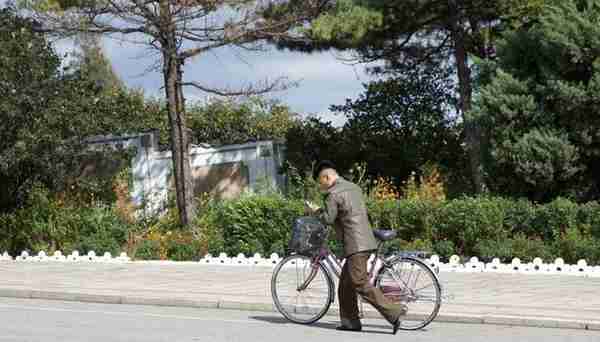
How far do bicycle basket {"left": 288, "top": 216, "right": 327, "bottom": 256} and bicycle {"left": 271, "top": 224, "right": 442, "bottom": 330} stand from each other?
64 mm

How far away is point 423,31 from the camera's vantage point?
23.2 meters

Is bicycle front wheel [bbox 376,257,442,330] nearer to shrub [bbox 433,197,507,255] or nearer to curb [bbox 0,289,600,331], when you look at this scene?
curb [bbox 0,289,600,331]

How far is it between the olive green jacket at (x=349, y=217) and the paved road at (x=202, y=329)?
3.01 feet

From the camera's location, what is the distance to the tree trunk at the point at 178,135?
818 inches

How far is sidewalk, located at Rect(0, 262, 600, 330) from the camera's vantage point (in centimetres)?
1107

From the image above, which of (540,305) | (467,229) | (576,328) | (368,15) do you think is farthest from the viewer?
(368,15)

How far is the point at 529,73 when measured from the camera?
701 inches

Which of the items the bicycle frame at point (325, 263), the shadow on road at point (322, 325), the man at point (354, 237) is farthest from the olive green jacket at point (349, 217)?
the shadow on road at point (322, 325)

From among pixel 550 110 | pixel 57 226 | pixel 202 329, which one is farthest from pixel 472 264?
pixel 57 226

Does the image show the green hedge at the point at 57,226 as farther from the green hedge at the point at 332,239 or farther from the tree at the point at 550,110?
the tree at the point at 550,110

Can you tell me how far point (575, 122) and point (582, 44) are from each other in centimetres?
127

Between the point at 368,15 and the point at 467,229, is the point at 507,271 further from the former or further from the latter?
the point at 368,15

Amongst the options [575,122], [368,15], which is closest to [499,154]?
[575,122]

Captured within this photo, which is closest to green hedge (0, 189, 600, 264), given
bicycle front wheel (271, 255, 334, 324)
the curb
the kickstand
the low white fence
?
the low white fence
